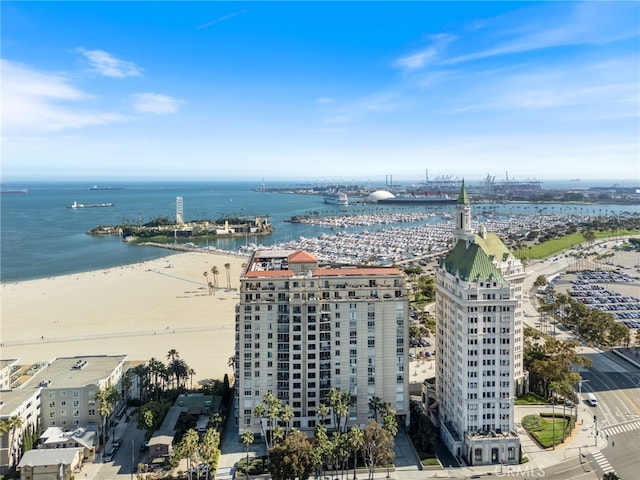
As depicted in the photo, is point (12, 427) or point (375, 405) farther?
point (375, 405)

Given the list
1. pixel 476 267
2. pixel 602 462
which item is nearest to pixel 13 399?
pixel 476 267

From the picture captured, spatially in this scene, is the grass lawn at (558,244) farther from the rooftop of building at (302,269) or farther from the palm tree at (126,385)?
the palm tree at (126,385)

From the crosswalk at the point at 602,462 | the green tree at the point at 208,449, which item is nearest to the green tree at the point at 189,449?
the green tree at the point at 208,449

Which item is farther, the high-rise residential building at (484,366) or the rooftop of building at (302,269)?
the rooftop of building at (302,269)

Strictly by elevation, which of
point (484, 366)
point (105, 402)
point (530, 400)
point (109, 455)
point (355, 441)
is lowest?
point (109, 455)

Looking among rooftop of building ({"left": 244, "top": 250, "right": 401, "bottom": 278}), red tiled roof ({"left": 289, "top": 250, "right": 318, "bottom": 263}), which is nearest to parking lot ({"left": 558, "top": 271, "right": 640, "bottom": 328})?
rooftop of building ({"left": 244, "top": 250, "right": 401, "bottom": 278})

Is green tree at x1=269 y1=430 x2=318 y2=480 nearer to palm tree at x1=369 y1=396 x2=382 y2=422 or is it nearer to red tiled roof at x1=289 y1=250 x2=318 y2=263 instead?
palm tree at x1=369 y1=396 x2=382 y2=422

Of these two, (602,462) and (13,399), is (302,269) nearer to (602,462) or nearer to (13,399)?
(13,399)
